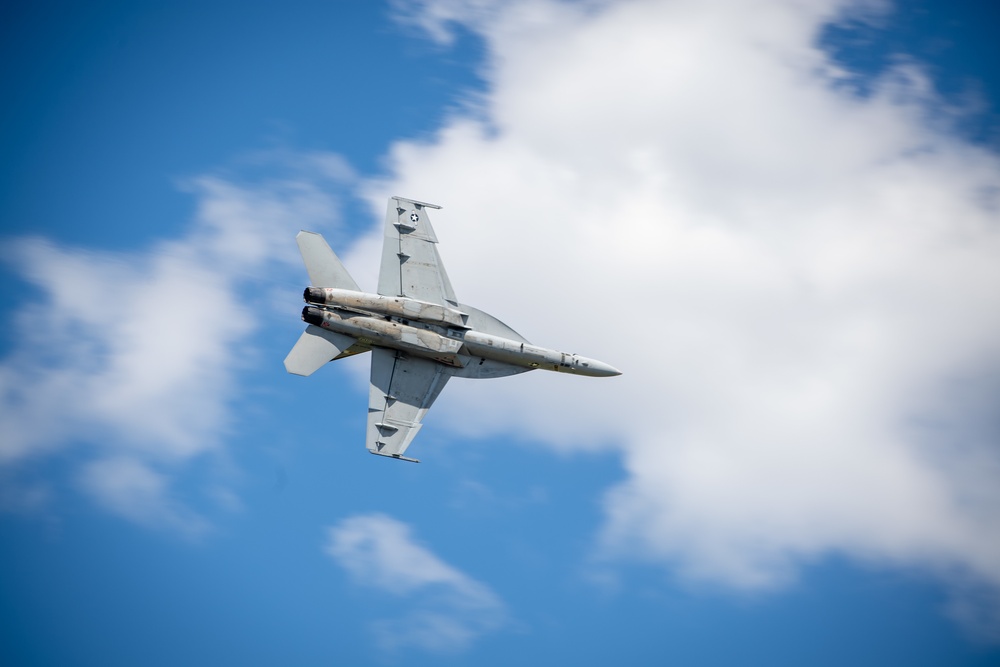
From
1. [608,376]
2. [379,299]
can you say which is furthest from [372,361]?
[608,376]

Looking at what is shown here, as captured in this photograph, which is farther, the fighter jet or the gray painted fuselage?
the fighter jet

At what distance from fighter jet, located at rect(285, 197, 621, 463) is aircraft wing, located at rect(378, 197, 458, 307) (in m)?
0.06

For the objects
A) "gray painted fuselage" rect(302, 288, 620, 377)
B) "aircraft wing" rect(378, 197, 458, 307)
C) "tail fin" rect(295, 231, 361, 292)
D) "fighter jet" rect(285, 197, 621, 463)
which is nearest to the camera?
"gray painted fuselage" rect(302, 288, 620, 377)

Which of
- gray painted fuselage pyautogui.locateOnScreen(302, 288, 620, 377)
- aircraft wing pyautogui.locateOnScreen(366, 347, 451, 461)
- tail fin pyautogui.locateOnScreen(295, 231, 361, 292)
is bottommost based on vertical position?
aircraft wing pyautogui.locateOnScreen(366, 347, 451, 461)

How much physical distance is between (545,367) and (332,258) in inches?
529

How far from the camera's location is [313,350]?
62.4 metres

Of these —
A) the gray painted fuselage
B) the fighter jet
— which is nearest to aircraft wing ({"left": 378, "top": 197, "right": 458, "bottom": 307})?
the fighter jet

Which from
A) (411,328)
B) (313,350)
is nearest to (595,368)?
(411,328)

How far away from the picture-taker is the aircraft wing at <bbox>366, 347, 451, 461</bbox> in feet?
206

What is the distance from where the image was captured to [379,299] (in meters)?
62.4

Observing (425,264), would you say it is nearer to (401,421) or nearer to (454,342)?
Result: (454,342)

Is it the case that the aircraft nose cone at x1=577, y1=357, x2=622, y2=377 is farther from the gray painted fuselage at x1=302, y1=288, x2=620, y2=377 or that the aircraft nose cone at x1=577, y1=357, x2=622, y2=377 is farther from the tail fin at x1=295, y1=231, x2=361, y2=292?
the tail fin at x1=295, y1=231, x2=361, y2=292

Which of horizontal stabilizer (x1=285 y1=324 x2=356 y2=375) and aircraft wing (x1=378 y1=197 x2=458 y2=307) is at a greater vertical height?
aircraft wing (x1=378 y1=197 x2=458 y2=307)

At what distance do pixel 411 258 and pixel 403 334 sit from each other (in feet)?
15.4
